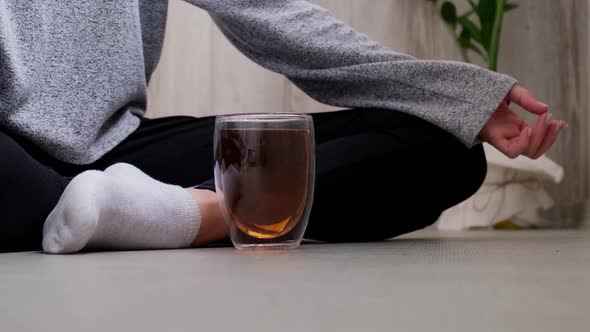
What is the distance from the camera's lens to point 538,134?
1.01 meters

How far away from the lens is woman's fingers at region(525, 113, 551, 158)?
0.99 m

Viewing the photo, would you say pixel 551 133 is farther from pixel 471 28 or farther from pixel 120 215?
pixel 471 28

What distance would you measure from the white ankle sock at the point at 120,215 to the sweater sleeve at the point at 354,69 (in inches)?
12.7

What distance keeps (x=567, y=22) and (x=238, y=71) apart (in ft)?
3.02

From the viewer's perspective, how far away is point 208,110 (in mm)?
2242

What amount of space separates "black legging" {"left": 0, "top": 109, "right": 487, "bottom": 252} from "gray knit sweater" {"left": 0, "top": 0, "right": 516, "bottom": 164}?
0.08 feet

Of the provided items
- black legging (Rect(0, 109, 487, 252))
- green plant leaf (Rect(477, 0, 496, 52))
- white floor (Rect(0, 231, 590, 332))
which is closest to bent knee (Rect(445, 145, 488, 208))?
black legging (Rect(0, 109, 487, 252))

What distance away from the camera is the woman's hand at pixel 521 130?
1004mm

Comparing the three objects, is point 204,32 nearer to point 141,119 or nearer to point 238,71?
point 238,71

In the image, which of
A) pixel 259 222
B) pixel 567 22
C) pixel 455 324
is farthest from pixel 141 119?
pixel 567 22

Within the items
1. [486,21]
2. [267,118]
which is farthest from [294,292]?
[486,21]

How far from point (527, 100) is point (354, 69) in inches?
9.7

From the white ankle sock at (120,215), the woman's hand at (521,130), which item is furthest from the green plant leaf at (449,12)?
the white ankle sock at (120,215)

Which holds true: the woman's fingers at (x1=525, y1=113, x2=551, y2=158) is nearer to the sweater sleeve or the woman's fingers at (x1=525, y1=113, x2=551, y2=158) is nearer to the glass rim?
the sweater sleeve
